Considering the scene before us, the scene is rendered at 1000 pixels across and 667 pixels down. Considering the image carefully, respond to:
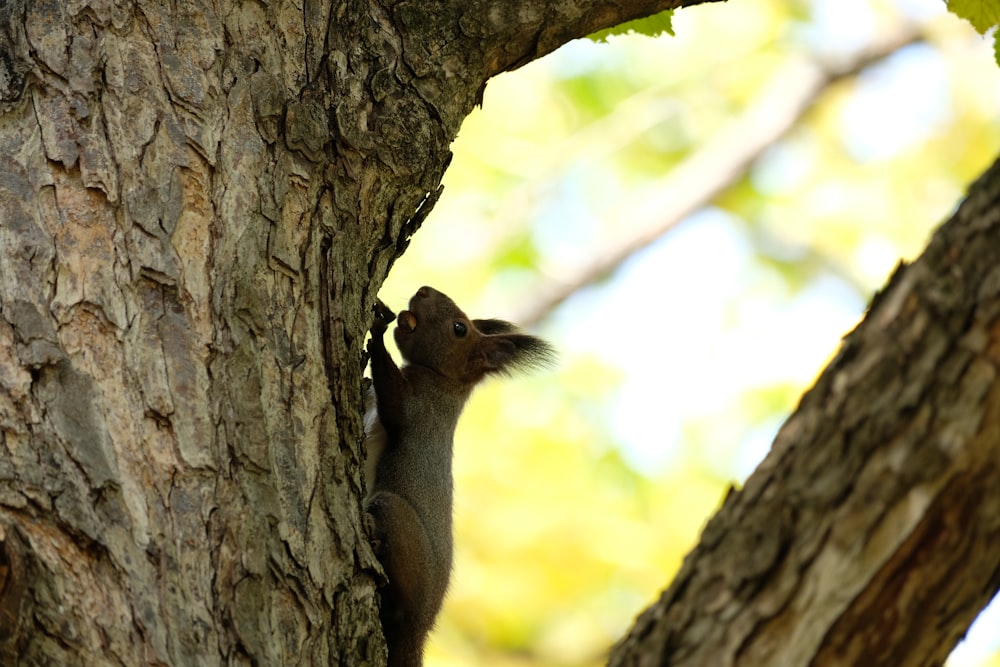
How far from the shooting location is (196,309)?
322 centimetres

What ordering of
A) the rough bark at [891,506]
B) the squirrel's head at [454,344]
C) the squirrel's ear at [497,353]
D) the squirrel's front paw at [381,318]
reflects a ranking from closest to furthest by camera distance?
the rough bark at [891,506]
the squirrel's front paw at [381,318]
the squirrel's head at [454,344]
the squirrel's ear at [497,353]

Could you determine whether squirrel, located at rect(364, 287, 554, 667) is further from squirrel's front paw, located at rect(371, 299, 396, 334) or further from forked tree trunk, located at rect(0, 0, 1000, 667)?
forked tree trunk, located at rect(0, 0, 1000, 667)

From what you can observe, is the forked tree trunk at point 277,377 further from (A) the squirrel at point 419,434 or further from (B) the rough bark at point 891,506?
(A) the squirrel at point 419,434

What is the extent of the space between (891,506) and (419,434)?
3689 mm

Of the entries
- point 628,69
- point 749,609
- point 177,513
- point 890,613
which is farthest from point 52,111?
point 628,69

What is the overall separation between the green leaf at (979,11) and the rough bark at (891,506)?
5.94 feet

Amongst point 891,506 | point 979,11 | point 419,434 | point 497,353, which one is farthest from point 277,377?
point 497,353

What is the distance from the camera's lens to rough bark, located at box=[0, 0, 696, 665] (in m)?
2.87

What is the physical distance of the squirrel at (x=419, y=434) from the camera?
4805 mm

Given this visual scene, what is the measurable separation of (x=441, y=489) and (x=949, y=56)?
9.74 metres

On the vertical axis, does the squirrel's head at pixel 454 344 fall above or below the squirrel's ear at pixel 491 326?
below

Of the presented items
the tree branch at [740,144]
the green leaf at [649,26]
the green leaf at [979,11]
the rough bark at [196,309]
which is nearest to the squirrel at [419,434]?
the rough bark at [196,309]

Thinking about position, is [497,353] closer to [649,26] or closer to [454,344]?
[454,344]

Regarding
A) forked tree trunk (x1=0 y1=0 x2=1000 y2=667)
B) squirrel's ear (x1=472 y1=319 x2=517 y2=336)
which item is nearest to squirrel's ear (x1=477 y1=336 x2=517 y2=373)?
squirrel's ear (x1=472 y1=319 x2=517 y2=336)
